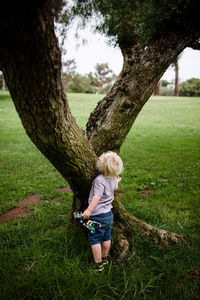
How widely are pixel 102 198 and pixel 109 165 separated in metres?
0.45

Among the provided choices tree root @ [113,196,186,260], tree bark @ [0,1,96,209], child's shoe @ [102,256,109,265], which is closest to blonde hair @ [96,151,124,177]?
tree bark @ [0,1,96,209]

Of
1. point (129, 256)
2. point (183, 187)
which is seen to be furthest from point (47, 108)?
point (183, 187)

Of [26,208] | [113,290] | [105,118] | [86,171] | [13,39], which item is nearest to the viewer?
[13,39]

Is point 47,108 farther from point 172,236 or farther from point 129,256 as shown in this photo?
point 172,236

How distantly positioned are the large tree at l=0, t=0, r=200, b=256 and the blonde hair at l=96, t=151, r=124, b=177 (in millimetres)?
102

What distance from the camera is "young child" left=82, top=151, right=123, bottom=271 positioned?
7.82ft

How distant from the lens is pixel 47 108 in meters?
1.69

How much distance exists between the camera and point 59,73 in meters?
1.62

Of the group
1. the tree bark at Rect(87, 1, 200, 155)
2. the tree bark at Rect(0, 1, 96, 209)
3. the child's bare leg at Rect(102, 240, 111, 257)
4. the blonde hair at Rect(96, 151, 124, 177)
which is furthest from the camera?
the child's bare leg at Rect(102, 240, 111, 257)

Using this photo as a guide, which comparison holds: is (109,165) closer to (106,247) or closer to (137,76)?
(106,247)

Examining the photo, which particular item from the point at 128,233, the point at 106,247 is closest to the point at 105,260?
the point at 106,247

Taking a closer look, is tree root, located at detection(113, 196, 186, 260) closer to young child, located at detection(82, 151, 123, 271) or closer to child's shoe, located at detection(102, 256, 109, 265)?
child's shoe, located at detection(102, 256, 109, 265)

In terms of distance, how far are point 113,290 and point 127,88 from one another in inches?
89.5

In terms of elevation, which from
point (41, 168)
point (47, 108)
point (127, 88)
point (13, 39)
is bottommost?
point (41, 168)
